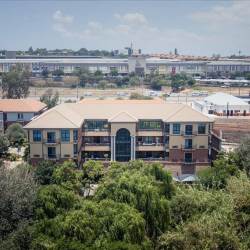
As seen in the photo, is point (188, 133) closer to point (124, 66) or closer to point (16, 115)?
point (16, 115)

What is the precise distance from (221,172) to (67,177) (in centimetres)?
1128

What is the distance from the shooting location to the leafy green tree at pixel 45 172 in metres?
30.5

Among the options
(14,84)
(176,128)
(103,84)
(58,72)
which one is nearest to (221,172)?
(176,128)

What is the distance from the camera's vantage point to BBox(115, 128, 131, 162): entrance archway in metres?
37.1

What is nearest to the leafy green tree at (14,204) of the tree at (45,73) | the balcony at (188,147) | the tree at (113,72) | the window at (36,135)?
the window at (36,135)

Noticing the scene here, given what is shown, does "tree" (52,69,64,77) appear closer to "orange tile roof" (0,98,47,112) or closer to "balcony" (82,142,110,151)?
"orange tile roof" (0,98,47,112)

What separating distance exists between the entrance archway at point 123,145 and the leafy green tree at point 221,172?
7.26 m

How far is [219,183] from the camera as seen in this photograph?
29250mm

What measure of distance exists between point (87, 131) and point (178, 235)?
1982 cm

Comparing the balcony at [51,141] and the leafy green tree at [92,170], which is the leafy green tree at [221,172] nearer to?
the leafy green tree at [92,170]

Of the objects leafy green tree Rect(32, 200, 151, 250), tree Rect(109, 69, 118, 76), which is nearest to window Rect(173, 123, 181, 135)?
leafy green tree Rect(32, 200, 151, 250)

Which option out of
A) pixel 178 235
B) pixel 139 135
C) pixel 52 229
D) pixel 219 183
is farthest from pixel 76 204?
pixel 139 135

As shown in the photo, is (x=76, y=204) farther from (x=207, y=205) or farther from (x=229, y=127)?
(x=229, y=127)

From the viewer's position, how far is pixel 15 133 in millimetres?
45375
